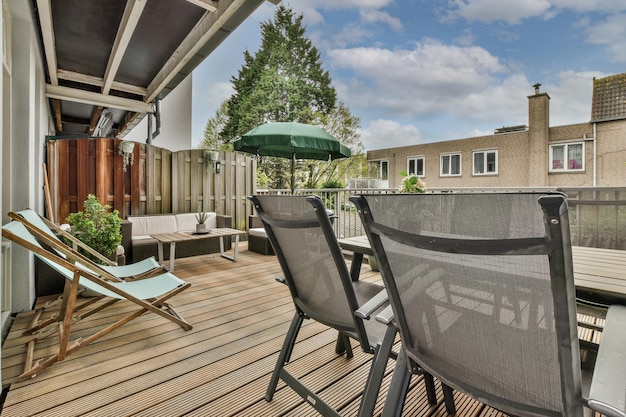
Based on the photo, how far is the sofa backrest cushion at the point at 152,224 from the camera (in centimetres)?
513

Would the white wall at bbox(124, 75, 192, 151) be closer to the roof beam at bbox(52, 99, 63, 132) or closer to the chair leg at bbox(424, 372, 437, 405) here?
the roof beam at bbox(52, 99, 63, 132)

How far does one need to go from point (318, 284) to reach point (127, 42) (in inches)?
138

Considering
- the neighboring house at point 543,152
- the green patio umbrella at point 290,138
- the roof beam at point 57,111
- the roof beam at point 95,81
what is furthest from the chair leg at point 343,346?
the neighboring house at point 543,152

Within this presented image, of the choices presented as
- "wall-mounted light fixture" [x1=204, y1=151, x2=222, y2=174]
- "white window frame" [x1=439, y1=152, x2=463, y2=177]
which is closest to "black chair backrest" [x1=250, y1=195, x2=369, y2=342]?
"wall-mounted light fixture" [x1=204, y1=151, x2=222, y2=174]

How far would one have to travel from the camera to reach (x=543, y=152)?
13148mm

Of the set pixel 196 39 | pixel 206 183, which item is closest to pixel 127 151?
pixel 206 183

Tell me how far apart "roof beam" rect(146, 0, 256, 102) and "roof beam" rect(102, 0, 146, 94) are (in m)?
0.59

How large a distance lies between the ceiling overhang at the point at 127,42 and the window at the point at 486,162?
14.2 m

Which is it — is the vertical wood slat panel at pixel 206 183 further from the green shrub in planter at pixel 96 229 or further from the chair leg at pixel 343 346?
the chair leg at pixel 343 346

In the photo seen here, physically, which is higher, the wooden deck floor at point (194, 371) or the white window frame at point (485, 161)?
the white window frame at point (485, 161)

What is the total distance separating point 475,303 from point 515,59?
74.3 ft

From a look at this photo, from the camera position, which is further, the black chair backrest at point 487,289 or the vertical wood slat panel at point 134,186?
the vertical wood slat panel at point 134,186

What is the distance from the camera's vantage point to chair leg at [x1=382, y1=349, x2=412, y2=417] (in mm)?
1022

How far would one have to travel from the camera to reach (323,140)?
525 centimetres
